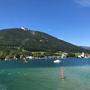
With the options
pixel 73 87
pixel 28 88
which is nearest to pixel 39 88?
pixel 28 88

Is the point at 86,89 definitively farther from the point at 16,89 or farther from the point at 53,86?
the point at 16,89

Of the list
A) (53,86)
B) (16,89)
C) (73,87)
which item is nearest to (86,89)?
(73,87)

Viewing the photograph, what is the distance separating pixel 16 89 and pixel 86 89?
41.5 ft

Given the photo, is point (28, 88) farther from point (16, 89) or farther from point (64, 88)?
point (64, 88)

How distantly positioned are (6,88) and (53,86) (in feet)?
29.1

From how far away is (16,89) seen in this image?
5488 centimetres

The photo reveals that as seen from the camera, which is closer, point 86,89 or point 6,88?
point 86,89

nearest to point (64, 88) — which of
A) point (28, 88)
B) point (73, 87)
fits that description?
point (73, 87)

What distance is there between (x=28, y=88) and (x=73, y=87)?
8258mm

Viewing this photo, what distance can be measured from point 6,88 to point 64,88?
10.9 metres

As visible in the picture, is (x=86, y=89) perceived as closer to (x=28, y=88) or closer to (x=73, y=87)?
(x=73, y=87)

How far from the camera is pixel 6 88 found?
184 ft

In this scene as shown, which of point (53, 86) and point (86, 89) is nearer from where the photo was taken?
point (86, 89)

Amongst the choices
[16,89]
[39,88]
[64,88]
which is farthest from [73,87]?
[16,89]
